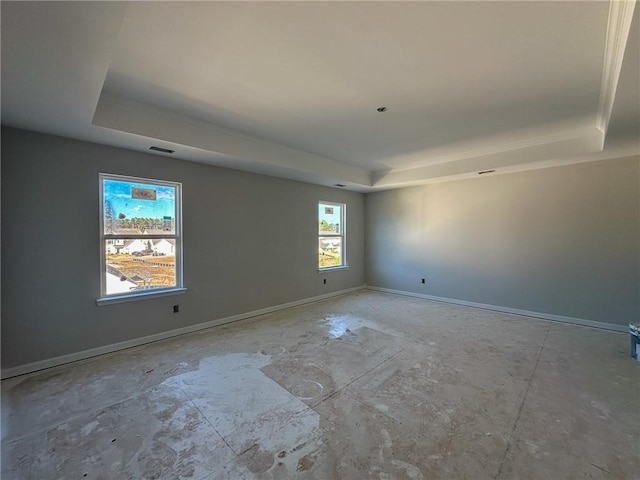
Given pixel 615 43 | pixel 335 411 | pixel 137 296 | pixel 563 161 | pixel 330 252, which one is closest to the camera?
pixel 615 43

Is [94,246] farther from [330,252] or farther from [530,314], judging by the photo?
[530,314]

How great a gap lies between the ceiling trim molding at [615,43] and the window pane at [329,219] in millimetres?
4387

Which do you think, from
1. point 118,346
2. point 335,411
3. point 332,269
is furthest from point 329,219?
point 335,411

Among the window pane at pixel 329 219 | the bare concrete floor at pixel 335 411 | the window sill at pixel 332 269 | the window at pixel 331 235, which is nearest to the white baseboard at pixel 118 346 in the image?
the bare concrete floor at pixel 335 411

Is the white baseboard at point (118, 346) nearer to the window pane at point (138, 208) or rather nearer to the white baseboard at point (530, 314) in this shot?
the window pane at point (138, 208)

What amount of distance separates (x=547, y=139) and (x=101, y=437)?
588 cm

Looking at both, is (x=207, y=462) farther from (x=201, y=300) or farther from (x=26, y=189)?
(x=26, y=189)

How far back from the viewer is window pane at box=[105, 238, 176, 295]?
3371 mm

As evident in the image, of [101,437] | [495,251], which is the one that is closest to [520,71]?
[495,251]

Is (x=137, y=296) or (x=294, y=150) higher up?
(x=294, y=150)

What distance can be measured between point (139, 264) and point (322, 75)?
3.16 meters

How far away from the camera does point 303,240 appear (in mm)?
5566

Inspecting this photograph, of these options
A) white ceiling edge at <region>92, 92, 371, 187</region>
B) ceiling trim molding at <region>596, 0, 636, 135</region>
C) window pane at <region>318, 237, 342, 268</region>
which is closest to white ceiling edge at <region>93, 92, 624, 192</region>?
white ceiling edge at <region>92, 92, 371, 187</region>

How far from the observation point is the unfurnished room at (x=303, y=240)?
175cm
